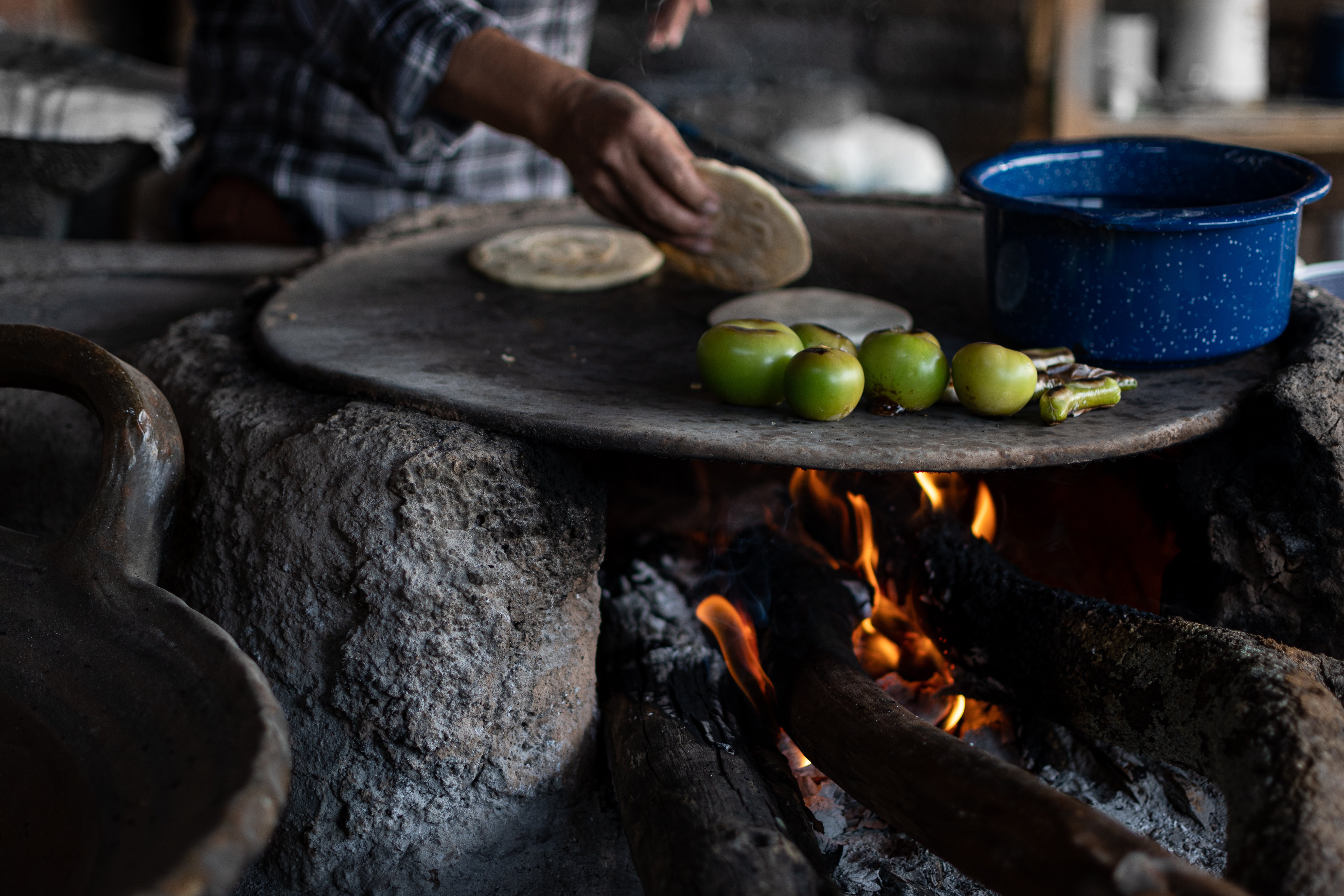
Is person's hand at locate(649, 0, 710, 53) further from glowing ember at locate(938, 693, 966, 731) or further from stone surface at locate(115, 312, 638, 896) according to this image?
glowing ember at locate(938, 693, 966, 731)

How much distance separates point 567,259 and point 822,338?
722mm

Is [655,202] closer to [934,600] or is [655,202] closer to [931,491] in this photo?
[931,491]

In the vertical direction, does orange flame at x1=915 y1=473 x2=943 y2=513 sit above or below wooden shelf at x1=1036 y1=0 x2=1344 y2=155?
below

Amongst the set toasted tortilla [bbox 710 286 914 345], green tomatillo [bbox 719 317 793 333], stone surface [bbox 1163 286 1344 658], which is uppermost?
green tomatillo [bbox 719 317 793 333]

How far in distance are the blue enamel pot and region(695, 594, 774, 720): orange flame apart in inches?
23.3

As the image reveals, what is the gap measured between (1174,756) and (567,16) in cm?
236

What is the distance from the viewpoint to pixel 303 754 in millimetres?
1239

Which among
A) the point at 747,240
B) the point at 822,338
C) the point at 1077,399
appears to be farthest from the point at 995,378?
the point at 747,240

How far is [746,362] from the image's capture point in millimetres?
1242

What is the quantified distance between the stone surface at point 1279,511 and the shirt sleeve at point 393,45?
1419mm

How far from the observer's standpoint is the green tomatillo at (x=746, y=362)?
125 cm

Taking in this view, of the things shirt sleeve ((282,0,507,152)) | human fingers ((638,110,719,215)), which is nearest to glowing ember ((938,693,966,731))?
human fingers ((638,110,719,215))

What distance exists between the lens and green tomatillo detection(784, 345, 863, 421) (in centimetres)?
118

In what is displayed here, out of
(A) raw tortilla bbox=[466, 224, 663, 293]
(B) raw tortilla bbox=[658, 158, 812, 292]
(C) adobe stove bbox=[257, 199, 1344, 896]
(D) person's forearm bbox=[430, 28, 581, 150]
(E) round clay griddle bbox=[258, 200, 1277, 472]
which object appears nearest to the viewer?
(C) adobe stove bbox=[257, 199, 1344, 896]
